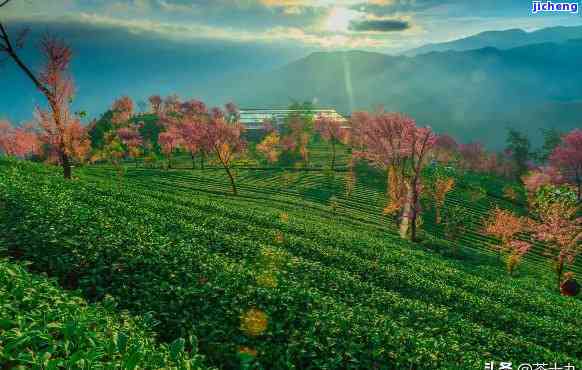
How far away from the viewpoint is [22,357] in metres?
6.45

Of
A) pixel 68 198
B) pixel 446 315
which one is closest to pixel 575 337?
pixel 446 315

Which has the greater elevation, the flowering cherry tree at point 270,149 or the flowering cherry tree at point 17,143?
the flowering cherry tree at point 17,143

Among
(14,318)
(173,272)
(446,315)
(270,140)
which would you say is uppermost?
(270,140)

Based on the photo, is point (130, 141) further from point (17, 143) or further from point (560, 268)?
point (560, 268)

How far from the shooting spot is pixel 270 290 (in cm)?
1481

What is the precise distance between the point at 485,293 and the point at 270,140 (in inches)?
3880

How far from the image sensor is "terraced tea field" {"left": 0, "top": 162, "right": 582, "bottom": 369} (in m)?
12.2

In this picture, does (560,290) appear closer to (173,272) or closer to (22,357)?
(173,272)

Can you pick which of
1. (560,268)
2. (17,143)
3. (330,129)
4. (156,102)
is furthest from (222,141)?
(156,102)

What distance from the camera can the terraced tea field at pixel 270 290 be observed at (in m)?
12.2

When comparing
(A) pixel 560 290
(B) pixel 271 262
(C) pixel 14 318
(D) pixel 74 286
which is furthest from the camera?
(A) pixel 560 290

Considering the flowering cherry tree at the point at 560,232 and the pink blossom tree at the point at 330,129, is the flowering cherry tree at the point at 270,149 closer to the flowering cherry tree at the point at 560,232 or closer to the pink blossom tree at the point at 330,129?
the pink blossom tree at the point at 330,129

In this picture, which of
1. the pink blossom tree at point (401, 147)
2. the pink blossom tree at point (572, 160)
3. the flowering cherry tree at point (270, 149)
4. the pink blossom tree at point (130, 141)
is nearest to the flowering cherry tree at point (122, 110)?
the pink blossom tree at point (130, 141)

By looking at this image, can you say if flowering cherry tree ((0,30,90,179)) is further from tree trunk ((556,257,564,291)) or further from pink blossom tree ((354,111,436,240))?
tree trunk ((556,257,564,291))
